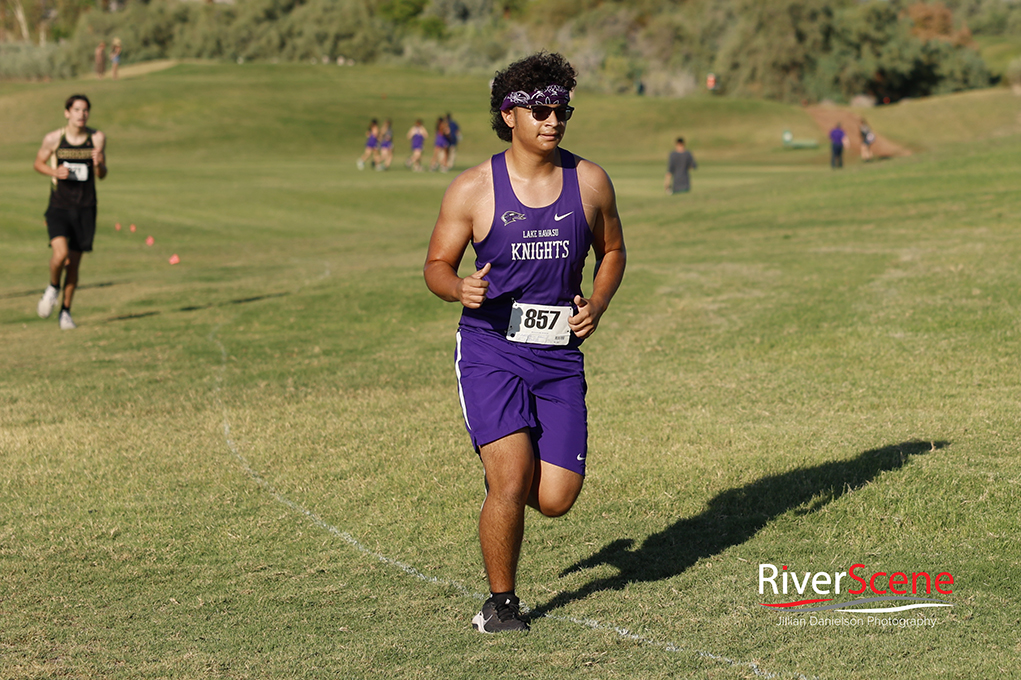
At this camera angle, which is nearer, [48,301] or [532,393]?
[532,393]

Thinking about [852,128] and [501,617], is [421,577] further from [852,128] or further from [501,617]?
[852,128]

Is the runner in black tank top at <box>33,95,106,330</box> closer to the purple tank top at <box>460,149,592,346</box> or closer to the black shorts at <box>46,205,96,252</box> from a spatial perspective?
the black shorts at <box>46,205,96,252</box>

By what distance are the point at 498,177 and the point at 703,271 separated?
42.8ft

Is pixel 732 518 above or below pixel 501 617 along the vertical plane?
below

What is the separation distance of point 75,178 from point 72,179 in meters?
0.07

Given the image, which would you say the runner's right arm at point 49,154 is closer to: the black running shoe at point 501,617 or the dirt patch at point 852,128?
the black running shoe at point 501,617

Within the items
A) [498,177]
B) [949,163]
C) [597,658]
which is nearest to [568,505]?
[597,658]

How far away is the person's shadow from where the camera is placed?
6.21 meters

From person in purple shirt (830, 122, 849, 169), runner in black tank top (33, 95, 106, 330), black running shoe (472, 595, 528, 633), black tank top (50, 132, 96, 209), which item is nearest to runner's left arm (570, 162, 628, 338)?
black running shoe (472, 595, 528, 633)

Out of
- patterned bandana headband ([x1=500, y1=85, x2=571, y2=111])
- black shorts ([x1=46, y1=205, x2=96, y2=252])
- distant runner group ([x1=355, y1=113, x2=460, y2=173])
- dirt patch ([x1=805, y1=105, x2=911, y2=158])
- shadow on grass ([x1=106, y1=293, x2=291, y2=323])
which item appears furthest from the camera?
dirt patch ([x1=805, y1=105, x2=911, y2=158])

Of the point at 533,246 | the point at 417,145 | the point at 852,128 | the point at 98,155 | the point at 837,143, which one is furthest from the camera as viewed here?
the point at 852,128

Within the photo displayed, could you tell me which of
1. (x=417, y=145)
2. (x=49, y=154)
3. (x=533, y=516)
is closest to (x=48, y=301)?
(x=49, y=154)

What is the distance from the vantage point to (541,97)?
557 cm

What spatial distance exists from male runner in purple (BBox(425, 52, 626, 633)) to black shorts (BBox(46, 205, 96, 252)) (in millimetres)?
10127
